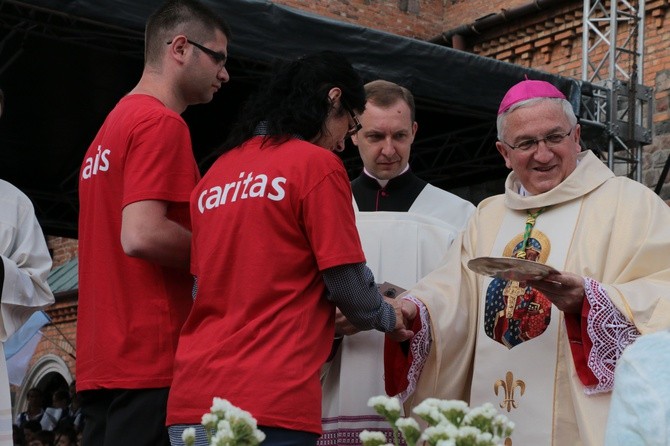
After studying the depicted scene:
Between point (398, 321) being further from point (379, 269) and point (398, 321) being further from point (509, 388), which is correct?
point (379, 269)

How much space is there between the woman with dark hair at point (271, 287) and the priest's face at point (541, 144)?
37.8 inches

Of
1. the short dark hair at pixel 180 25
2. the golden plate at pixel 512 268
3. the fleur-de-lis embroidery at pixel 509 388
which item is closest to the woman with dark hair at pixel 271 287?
the golden plate at pixel 512 268

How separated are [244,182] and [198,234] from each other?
0.70ft

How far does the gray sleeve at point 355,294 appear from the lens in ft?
11.0

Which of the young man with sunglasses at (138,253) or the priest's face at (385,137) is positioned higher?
the priest's face at (385,137)

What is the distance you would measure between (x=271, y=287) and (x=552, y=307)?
1.21 metres

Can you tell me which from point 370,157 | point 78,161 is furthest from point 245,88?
point 370,157

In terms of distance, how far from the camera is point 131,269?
366 centimetres

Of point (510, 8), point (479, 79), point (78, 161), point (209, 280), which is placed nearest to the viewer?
point (209, 280)

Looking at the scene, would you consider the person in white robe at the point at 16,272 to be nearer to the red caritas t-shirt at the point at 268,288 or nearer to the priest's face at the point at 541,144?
the red caritas t-shirt at the point at 268,288

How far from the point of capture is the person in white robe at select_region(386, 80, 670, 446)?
382 centimetres

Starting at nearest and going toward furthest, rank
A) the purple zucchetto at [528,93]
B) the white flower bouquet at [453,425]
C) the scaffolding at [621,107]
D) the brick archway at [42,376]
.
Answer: the white flower bouquet at [453,425] → the purple zucchetto at [528,93] → the scaffolding at [621,107] → the brick archway at [42,376]

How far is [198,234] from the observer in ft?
11.4

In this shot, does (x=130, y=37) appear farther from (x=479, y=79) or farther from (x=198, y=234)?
(x=198, y=234)
